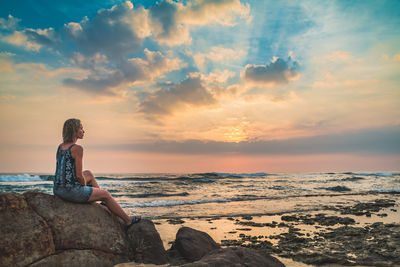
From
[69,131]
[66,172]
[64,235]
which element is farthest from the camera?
[69,131]

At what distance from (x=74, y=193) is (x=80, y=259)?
1196 mm

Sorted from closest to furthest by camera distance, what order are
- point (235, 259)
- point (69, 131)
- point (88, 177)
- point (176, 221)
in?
1. point (235, 259)
2. point (69, 131)
3. point (88, 177)
4. point (176, 221)

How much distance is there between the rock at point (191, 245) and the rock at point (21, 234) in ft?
7.67

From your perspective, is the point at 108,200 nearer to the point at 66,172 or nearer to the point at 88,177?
the point at 88,177

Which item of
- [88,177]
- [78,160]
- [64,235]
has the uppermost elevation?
[78,160]

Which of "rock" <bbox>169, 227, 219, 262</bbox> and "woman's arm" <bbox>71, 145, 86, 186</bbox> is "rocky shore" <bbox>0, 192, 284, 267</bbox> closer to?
"rock" <bbox>169, 227, 219, 262</bbox>

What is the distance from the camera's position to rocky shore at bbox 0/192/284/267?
409 cm

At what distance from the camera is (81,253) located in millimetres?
4484

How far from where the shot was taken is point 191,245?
17.5 feet

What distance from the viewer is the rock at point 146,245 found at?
5.05 meters

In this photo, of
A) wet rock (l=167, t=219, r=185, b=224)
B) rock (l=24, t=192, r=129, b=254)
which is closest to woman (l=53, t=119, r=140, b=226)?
rock (l=24, t=192, r=129, b=254)

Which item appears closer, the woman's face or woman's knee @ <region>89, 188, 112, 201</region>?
woman's knee @ <region>89, 188, 112, 201</region>

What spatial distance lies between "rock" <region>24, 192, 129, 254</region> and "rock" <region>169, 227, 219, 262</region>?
106cm

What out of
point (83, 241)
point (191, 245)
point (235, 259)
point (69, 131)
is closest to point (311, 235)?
point (191, 245)
